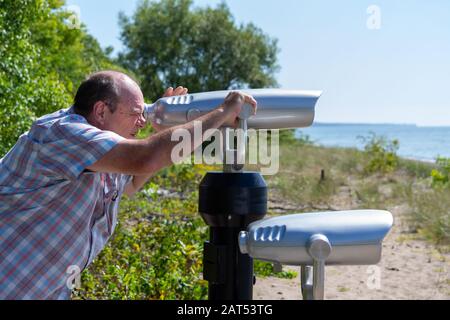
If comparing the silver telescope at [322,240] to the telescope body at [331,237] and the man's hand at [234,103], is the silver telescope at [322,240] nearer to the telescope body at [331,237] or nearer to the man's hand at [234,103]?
the telescope body at [331,237]

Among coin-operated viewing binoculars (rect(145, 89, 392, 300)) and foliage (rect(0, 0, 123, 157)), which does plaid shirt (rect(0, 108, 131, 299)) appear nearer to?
coin-operated viewing binoculars (rect(145, 89, 392, 300))

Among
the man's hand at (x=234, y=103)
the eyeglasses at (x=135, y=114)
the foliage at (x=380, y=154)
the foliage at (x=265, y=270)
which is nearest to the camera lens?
the man's hand at (x=234, y=103)

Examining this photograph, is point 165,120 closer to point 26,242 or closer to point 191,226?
point 26,242

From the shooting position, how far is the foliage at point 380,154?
1055cm

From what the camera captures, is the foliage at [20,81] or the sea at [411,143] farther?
the sea at [411,143]

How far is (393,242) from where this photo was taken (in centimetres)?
600

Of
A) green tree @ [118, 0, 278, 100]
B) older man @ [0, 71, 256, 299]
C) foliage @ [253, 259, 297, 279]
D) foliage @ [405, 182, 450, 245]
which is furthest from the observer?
green tree @ [118, 0, 278, 100]

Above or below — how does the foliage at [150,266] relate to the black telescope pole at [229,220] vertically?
below

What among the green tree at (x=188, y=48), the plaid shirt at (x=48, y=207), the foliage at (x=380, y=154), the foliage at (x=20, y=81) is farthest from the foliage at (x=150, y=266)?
the green tree at (x=188, y=48)

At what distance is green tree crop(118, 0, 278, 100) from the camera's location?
85.5 ft

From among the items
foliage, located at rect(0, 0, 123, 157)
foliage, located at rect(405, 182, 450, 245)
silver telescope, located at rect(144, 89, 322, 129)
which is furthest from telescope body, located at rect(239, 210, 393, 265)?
foliage, located at rect(405, 182, 450, 245)

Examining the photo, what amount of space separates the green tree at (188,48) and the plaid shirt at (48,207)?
24046 mm

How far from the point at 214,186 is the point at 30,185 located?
1.66 ft

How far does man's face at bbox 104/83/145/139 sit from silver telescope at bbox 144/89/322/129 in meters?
0.11
